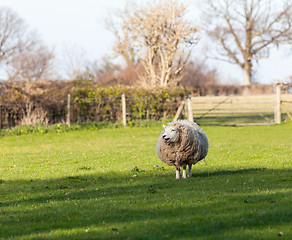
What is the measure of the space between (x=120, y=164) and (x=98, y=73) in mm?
58850

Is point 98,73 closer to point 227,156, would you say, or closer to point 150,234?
point 227,156

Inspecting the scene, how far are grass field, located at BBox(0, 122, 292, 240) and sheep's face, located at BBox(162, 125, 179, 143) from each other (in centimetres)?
102

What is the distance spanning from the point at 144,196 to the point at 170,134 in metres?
2.22

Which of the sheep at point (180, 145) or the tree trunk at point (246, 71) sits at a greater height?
the tree trunk at point (246, 71)

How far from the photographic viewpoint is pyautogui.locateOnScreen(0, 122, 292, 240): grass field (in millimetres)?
6879

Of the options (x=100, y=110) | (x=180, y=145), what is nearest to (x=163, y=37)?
(x=100, y=110)

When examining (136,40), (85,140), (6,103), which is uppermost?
(136,40)

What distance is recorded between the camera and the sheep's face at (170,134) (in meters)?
11.2

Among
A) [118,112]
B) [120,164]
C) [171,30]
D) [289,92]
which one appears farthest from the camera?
[289,92]

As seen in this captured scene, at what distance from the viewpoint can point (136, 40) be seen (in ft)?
134

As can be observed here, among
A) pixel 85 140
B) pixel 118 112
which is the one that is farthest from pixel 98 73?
pixel 85 140

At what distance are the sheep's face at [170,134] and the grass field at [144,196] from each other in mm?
1022

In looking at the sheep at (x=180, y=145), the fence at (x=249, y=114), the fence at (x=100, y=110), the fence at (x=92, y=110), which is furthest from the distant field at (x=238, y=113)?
the sheep at (x=180, y=145)

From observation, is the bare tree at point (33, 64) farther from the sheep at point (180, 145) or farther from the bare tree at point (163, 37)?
the sheep at point (180, 145)
